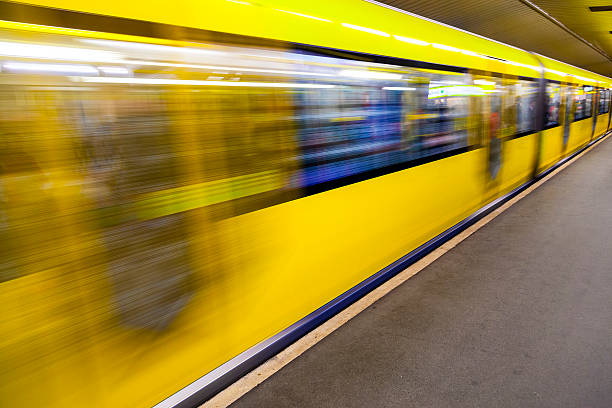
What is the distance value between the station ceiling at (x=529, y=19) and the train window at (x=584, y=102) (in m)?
1.77

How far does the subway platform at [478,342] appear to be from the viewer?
2453 millimetres

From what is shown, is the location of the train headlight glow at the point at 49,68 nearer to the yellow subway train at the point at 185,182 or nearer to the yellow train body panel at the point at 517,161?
the yellow subway train at the point at 185,182

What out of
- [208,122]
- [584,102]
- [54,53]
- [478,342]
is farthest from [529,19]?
[54,53]

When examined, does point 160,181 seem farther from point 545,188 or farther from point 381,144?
point 545,188

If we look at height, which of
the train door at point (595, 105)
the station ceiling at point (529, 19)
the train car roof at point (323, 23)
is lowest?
the train door at point (595, 105)

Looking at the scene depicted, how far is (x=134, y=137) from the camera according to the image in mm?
1826

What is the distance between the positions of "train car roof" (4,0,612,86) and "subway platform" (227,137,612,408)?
2089mm

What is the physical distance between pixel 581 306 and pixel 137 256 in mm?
3465

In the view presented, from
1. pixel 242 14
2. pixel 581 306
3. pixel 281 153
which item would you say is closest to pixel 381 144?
pixel 281 153

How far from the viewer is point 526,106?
→ 6855 millimetres

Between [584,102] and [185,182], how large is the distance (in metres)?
13.1

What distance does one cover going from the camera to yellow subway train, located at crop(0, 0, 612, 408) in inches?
62.1

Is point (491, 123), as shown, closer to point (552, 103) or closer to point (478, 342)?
point (478, 342)

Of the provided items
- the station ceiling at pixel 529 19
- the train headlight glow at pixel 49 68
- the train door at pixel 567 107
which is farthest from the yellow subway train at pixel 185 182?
the train door at pixel 567 107
